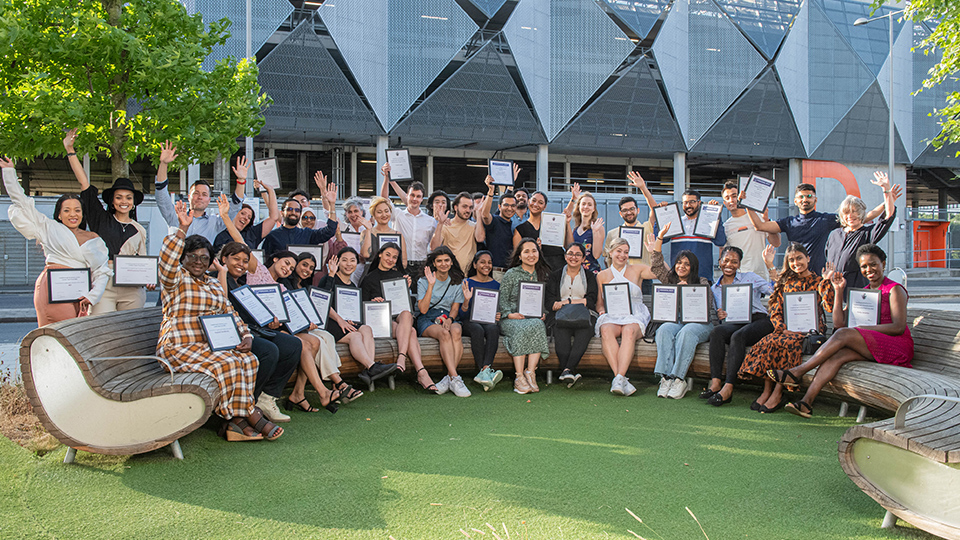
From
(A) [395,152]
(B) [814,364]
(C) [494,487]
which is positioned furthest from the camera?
(A) [395,152]

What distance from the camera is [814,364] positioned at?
5695 millimetres

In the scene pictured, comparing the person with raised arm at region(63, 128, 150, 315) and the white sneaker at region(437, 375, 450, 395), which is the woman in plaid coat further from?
the white sneaker at region(437, 375, 450, 395)

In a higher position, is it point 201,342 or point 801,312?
point 801,312

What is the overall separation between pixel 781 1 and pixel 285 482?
95.0ft

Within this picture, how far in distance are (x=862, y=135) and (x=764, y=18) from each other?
21.0ft

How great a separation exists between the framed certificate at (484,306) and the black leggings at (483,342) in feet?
0.23

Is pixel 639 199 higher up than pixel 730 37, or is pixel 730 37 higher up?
pixel 730 37

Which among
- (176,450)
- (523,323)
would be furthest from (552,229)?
(176,450)

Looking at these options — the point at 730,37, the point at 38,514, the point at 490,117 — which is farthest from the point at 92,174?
the point at 38,514

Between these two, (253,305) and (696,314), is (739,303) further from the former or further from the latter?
(253,305)

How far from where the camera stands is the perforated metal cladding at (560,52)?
944 inches

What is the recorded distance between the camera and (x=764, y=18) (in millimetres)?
27000

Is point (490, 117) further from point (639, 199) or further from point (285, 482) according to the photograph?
point (285, 482)

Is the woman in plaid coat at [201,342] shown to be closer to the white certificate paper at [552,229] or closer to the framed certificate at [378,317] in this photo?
the framed certificate at [378,317]
